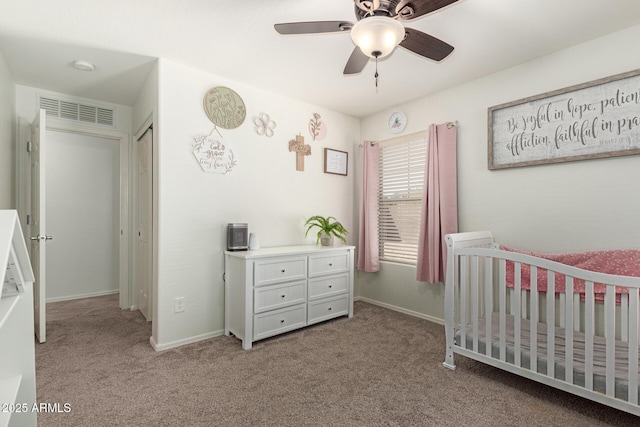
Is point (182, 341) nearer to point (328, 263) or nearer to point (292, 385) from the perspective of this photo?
point (292, 385)

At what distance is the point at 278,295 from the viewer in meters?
2.67

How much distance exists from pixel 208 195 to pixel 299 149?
1.10 meters

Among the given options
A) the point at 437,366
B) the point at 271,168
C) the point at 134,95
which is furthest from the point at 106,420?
the point at 134,95

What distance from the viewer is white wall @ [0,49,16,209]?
A: 97.8 inches

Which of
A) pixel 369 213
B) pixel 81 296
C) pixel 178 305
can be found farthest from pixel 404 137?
pixel 81 296

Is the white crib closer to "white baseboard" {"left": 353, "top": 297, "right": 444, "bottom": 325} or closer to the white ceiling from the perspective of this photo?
"white baseboard" {"left": 353, "top": 297, "right": 444, "bottom": 325}

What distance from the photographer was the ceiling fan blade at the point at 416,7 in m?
1.41

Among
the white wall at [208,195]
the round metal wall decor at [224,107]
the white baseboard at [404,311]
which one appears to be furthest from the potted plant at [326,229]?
the round metal wall decor at [224,107]

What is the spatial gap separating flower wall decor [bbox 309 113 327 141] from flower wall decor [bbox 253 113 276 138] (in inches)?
19.8

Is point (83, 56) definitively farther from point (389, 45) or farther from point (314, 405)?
point (314, 405)

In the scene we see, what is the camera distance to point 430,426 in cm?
158

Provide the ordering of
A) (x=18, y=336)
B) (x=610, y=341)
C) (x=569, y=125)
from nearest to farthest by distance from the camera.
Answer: (x=18, y=336) → (x=610, y=341) → (x=569, y=125)

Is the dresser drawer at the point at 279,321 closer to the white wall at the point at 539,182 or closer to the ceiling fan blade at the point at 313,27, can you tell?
the white wall at the point at 539,182

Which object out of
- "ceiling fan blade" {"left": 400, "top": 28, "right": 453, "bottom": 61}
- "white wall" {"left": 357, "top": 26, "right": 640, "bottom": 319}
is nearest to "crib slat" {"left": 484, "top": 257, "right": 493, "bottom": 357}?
"white wall" {"left": 357, "top": 26, "right": 640, "bottom": 319}
